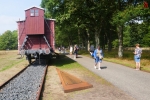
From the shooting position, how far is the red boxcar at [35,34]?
1845cm

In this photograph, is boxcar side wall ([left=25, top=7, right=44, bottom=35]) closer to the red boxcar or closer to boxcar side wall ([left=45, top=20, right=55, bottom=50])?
the red boxcar

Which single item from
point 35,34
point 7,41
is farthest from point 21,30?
point 7,41

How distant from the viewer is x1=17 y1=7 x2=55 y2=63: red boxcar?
18.5 meters

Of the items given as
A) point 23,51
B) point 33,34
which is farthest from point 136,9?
point 23,51

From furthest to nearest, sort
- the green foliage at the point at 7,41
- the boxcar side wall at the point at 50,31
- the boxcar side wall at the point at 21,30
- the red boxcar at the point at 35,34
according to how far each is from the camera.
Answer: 1. the green foliage at the point at 7,41
2. the boxcar side wall at the point at 50,31
3. the boxcar side wall at the point at 21,30
4. the red boxcar at the point at 35,34

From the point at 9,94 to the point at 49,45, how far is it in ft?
35.9

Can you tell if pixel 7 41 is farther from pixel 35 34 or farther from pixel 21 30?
pixel 35 34

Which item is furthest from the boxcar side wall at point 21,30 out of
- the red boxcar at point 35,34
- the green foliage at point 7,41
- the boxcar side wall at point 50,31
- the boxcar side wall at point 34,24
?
the green foliage at point 7,41

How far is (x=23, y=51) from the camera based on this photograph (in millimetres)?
17797

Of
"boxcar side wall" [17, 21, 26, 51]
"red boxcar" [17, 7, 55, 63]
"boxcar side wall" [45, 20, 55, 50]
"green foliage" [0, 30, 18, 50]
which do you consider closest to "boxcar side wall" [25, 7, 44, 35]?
"red boxcar" [17, 7, 55, 63]

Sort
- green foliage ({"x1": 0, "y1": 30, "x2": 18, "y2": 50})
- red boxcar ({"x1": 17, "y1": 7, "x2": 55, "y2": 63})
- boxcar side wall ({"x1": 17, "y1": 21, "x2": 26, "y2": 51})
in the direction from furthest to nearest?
green foliage ({"x1": 0, "y1": 30, "x2": 18, "y2": 50}) → boxcar side wall ({"x1": 17, "y1": 21, "x2": 26, "y2": 51}) → red boxcar ({"x1": 17, "y1": 7, "x2": 55, "y2": 63})

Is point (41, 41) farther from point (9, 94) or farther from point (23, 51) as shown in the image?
point (9, 94)

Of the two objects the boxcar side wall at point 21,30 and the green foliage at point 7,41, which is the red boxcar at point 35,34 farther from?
the green foliage at point 7,41

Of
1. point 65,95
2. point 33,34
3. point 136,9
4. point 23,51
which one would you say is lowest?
point 65,95
